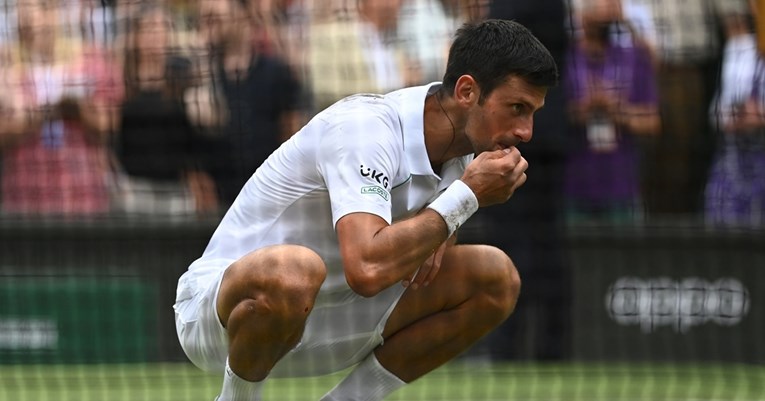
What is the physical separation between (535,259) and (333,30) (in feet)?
5.76

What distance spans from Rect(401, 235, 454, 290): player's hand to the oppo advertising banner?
3283 millimetres

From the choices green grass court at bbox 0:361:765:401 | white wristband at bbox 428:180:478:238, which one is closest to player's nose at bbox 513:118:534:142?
white wristband at bbox 428:180:478:238

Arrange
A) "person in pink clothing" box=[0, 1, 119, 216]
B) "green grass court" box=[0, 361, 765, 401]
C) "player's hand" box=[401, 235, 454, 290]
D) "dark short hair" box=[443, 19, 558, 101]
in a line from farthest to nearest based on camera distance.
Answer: "person in pink clothing" box=[0, 1, 119, 216] → "green grass court" box=[0, 361, 765, 401] → "player's hand" box=[401, 235, 454, 290] → "dark short hair" box=[443, 19, 558, 101]

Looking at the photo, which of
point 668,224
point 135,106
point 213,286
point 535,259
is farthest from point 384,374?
point 135,106

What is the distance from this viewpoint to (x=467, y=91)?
4805mm

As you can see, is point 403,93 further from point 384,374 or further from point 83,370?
point 83,370

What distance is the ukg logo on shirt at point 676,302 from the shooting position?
813cm

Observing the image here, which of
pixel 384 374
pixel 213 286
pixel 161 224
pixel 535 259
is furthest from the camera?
pixel 161 224

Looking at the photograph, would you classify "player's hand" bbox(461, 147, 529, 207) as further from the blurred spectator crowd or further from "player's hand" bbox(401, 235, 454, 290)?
the blurred spectator crowd

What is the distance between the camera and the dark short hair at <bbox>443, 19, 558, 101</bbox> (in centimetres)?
477

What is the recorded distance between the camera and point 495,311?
516cm

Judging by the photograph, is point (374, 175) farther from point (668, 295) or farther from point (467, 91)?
point (668, 295)

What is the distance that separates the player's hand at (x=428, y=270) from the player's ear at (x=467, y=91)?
49 centimetres

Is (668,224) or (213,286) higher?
(213,286)
